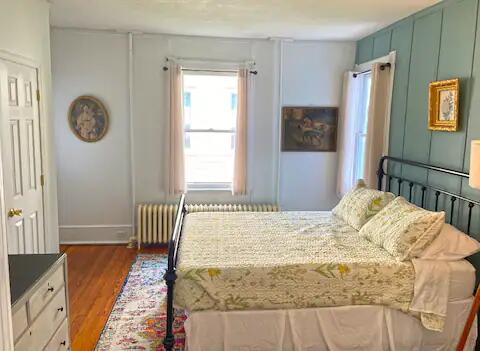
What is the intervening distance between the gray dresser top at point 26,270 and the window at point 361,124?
12.2 ft

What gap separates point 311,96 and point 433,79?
1888mm

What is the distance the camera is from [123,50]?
474cm

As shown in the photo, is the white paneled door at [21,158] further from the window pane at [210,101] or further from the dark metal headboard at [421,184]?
the dark metal headboard at [421,184]

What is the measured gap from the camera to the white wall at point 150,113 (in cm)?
473

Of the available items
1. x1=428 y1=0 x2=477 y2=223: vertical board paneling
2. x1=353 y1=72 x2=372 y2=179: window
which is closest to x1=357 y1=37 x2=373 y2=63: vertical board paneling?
x1=353 y1=72 x2=372 y2=179: window

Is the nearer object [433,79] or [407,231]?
[407,231]

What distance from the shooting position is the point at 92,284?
12.7 feet

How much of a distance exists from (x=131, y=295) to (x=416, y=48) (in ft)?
11.1

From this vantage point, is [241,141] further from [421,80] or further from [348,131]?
[421,80]

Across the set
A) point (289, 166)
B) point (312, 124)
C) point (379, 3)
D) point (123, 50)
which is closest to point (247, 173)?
point (289, 166)

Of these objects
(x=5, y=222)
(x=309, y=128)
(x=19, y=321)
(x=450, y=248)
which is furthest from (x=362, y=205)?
(x=5, y=222)

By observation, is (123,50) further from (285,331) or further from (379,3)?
(285,331)

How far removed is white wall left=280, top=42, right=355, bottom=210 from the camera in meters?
5.00

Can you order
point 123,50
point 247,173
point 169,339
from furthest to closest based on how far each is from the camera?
1. point 247,173
2. point 123,50
3. point 169,339
